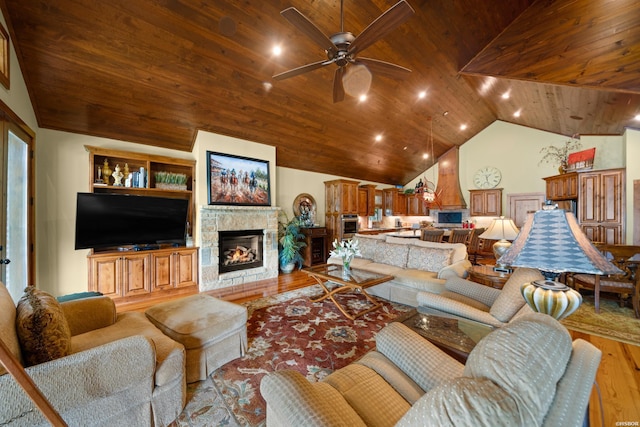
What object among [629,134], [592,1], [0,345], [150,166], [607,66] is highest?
[592,1]

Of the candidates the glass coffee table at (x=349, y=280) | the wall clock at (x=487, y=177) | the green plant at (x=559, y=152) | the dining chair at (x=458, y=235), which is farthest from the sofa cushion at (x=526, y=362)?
the wall clock at (x=487, y=177)

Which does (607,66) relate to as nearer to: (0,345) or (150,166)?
(0,345)

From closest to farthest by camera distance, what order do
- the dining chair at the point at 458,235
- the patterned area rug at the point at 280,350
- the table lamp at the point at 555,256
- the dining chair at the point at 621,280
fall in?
the table lamp at the point at 555,256, the patterned area rug at the point at 280,350, the dining chair at the point at 621,280, the dining chair at the point at 458,235

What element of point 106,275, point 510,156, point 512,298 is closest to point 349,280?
point 512,298

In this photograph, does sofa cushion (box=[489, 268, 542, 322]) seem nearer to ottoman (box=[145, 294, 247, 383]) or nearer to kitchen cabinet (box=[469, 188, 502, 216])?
ottoman (box=[145, 294, 247, 383])

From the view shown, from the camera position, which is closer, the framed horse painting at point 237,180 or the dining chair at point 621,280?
the dining chair at point 621,280

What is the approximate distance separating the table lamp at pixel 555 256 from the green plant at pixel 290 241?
173 inches

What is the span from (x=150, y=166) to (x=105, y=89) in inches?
47.9

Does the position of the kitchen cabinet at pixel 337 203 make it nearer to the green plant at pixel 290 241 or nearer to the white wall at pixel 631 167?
the green plant at pixel 290 241

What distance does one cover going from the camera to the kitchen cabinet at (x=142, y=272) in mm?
3477

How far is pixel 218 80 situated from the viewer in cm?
349

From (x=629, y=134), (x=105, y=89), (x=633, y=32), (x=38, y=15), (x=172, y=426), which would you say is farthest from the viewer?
(x=629, y=134)

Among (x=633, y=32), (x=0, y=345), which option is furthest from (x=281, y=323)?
(x=633, y=32)

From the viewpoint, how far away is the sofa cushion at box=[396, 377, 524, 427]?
22.4 inches
